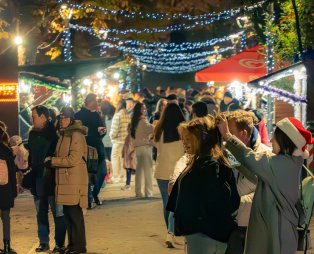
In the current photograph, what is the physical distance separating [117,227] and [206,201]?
6468mm

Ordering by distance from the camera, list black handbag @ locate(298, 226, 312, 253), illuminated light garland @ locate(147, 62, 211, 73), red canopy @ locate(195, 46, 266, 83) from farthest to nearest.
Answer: illuminated light garland @ locate(147, 62, 211, 73) < red canopy @ locate(195, 46, 266, 83) < black handbag @ locate(298, 226, 312, 253)

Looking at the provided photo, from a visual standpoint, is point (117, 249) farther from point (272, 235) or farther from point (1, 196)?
point (272, 235)

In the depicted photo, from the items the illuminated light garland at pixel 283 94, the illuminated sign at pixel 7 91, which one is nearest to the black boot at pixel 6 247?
the illuminated light garland at pixel 283 94

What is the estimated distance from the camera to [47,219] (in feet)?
35.1

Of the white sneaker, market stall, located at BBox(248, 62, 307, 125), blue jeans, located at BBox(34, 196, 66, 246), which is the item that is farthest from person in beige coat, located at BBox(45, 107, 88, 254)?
market stall, located at BBox(248, 62, 307, 125)

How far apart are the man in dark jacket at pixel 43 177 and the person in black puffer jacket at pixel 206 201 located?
161 inches

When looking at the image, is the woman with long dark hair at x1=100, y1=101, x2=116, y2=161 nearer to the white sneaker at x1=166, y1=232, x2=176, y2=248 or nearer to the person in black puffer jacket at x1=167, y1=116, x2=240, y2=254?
the white sneaker at x1=166, y1=232, x2=176, y2=248

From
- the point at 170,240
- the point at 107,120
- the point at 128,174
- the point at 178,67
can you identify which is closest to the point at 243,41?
the point at 107,120

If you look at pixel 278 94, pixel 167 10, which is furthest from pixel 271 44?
pixel 167 10

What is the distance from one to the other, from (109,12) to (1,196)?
1579 centimetres

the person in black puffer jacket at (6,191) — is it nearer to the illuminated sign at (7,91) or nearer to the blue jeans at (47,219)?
the blue jeans at (47,219)

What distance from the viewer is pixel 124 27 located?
32500mm

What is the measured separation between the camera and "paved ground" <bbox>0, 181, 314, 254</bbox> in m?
11.0

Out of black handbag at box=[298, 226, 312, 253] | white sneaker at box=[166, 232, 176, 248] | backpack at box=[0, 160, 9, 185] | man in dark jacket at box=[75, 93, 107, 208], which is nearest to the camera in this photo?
black handbag at box=[298, 226, 312, 253]
